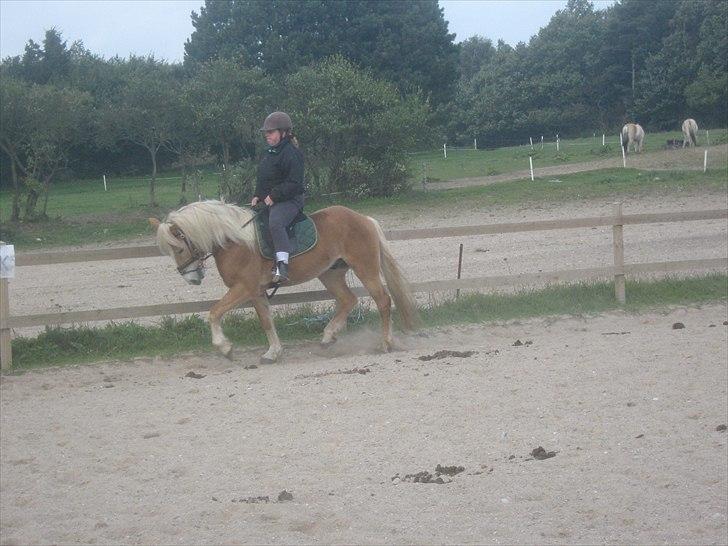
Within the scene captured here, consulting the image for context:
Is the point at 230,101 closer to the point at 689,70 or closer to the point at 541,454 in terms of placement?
the point at 541,454

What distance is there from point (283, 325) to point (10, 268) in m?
2.96

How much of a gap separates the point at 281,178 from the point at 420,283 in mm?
2194

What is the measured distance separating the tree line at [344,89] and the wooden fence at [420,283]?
13.7 metres

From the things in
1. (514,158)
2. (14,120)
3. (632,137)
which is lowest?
(514,158)

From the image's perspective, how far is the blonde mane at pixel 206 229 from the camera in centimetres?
827

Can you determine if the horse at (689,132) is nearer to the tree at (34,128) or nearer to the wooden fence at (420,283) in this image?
the tree at (34,128)

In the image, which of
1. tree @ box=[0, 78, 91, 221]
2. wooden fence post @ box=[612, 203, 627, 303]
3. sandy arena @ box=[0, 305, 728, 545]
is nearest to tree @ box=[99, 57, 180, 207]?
tree @ box=[0, 78, 91, 221]

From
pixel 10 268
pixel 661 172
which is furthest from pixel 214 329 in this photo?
pixel 661 172

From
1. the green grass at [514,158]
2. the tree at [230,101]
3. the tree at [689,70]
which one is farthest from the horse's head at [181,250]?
the tree at [689,70]

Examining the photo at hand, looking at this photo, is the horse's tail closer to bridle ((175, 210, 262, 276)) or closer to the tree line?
bridle ((175, 210, 262, 276))

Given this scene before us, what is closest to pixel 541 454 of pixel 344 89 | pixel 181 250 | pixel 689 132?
pixel 181 250

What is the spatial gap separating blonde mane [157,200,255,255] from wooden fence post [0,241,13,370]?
163 cm

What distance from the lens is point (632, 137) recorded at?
31.9 meters

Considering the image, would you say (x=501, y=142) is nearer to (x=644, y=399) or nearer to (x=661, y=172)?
(x=661, y=172)
